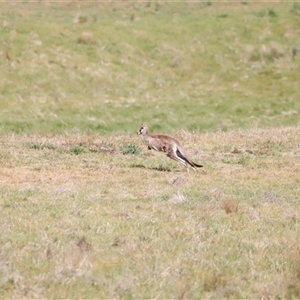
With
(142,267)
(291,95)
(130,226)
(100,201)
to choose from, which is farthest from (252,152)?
(291,95)

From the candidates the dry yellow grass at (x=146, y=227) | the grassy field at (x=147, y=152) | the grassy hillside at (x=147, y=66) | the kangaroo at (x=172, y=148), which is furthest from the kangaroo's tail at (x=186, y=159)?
the grassy hillside at (x=147, y=66)

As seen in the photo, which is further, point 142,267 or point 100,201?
point 100,201

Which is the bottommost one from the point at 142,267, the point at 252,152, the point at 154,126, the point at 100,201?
the point at 154,126

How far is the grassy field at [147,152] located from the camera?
30.3ft

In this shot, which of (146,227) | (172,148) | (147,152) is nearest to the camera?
(146,227)

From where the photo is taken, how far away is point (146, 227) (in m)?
11.0

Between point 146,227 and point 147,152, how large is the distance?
8802 millimetres

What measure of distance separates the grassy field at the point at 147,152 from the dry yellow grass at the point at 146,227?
1.1 inches

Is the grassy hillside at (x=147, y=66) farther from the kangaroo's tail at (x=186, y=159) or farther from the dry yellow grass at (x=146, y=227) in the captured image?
the dry yellow grass at (x=146, y=227)

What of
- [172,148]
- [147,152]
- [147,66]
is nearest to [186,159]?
[172,148]

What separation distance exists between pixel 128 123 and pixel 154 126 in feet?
3.44

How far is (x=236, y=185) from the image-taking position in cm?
1518

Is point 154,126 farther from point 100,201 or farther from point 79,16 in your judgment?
point 100,201

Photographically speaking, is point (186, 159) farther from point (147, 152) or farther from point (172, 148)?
point (147, 152)
